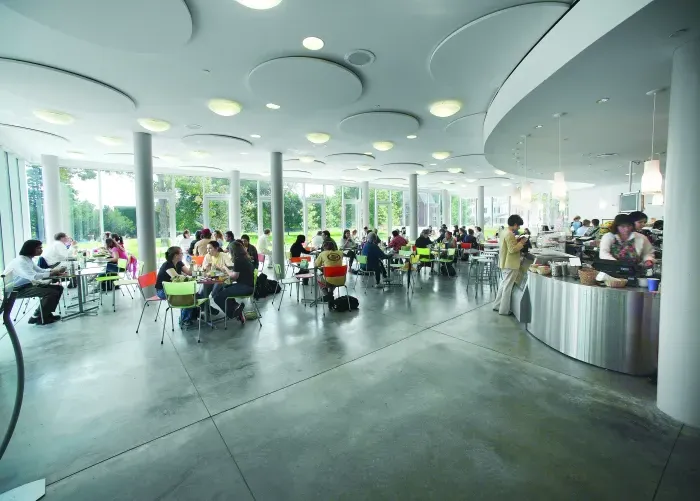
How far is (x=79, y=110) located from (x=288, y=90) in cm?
422

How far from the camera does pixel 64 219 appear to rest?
11.0m

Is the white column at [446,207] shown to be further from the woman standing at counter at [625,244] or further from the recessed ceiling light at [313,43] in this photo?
the recessed ceiling light at [313,43]

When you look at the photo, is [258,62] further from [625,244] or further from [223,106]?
[625,244]

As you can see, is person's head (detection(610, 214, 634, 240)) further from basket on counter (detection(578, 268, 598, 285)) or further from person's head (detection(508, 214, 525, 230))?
person's head (detection(508, 214, 525, 230))

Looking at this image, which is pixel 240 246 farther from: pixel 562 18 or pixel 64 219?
pixel 64 219

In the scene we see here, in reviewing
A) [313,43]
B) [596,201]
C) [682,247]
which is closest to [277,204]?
[313,43]

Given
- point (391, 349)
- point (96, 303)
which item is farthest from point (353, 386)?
point (96, 303)

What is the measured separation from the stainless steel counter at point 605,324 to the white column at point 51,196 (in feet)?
43.9

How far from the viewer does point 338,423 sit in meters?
2.78

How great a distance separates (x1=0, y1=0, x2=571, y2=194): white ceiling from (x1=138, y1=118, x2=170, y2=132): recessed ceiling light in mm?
157

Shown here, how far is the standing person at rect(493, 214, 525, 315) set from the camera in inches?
223

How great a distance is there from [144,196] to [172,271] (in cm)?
375

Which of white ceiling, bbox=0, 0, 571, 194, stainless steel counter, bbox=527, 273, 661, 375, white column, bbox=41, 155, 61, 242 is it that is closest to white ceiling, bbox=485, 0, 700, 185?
white ceiling, bbox=0, 0, 571, 194

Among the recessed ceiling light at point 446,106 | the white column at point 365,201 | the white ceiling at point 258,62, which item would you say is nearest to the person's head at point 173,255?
the white ceiling at point 258,62
